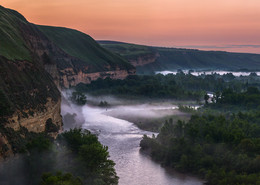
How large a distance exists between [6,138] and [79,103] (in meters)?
97.9

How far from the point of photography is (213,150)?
79188mm

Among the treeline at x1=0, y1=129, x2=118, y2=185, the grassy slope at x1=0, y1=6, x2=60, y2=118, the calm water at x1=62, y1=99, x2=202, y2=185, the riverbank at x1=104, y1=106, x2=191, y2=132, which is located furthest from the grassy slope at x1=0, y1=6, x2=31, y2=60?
the riverbank at x1=104, y1=106, x2=191, y2=132

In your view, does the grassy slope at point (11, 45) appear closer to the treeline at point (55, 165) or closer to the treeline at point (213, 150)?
the treeline at point (55, 165)

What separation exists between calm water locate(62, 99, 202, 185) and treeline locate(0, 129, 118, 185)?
984 cm

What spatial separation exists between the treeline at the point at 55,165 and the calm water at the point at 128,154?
9.84 m

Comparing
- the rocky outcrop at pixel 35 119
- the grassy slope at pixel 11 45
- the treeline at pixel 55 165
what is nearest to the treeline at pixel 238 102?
the rocky outcrop at pixel 35 119

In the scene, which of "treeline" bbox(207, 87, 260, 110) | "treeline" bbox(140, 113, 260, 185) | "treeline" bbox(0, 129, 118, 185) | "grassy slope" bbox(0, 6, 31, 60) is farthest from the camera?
"treeline" bbox(207, 87, 260, 110)

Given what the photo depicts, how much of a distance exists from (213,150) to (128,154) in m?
19.0

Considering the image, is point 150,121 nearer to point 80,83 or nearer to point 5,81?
point 5,81

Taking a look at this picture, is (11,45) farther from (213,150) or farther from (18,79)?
(213,150)

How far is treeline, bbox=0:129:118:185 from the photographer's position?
53.5m

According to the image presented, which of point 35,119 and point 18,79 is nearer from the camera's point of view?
point 35,119

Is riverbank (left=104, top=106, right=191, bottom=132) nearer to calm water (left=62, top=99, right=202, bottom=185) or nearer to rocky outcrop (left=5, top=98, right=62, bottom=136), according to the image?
calm water (left=62, top=99, right=202, bottom=185)

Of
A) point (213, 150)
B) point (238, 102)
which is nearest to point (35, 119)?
point (213, 150)
